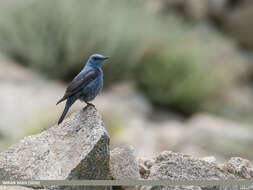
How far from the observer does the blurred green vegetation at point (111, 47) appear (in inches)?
480

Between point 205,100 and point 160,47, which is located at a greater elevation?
point 160,47

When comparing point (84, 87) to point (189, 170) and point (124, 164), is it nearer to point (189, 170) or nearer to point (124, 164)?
point (124, 164)

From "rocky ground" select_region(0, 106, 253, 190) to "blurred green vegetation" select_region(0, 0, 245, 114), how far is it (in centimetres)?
731

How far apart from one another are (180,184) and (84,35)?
8470 mm

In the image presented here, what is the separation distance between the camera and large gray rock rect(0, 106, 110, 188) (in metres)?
4.13

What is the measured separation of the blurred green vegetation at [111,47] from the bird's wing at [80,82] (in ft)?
22.5

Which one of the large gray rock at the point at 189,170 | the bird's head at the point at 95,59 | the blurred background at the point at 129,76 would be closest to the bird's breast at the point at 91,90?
the bird's head at the point at 95,59

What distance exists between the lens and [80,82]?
494cm

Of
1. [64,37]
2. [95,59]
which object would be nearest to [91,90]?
[95,59]

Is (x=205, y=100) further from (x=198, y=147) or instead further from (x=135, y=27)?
(x=198, y=147)

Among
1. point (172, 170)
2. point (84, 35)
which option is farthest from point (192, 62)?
point (172, 170)

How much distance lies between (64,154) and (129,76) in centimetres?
873

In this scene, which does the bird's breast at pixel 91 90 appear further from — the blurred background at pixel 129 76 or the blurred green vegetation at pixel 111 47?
the blurred green vegetation at pixel 111 47

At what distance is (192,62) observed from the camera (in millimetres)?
13734
